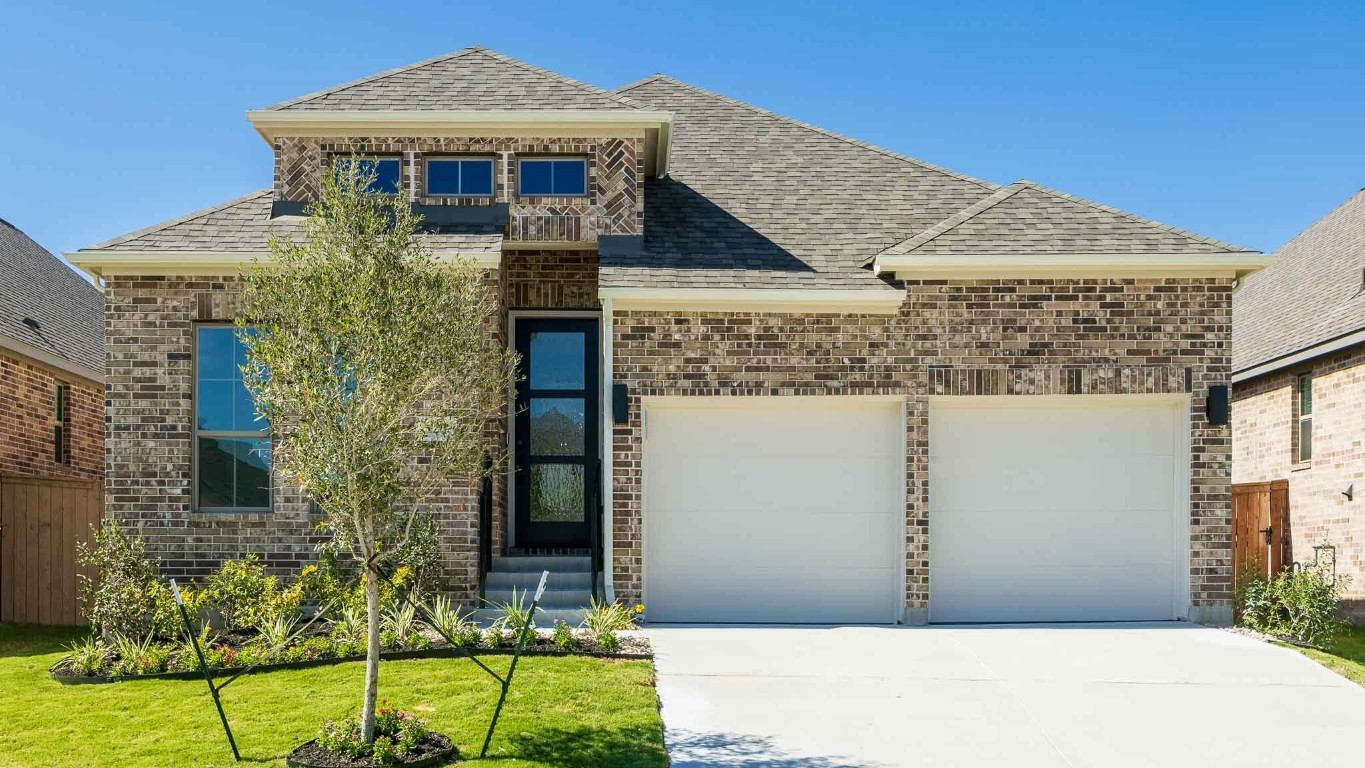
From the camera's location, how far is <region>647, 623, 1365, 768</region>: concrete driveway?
6.86 metres

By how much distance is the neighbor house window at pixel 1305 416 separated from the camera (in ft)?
46.8

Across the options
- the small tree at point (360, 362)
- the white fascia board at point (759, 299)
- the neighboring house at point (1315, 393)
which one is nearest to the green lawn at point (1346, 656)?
the neighboring house at point (1315, 393)

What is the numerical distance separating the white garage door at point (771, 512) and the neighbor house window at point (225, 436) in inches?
156

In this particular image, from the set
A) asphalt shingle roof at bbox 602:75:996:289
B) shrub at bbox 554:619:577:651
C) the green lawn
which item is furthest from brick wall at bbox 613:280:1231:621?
shrub at bbox 554:619:577:651

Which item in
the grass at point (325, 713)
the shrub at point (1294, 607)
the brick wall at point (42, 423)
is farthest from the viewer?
the brick wall at point (42, 423)

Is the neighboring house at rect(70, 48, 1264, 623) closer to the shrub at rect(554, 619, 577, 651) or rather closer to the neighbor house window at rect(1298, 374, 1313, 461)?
the shrub at rect(554, 619, 577, 651)

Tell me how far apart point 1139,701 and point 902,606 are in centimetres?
319

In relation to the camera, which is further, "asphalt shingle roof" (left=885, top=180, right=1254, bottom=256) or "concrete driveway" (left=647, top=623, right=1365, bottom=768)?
"asphalt shingle roof" (left=885, top=180, right=1254, bottom=256)

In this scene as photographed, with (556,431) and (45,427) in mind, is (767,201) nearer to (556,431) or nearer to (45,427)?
(556,431)

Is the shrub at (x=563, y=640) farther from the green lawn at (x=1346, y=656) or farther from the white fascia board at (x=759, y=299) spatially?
the green lawn at (x=1346, y=656)

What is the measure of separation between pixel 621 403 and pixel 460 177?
324 cm

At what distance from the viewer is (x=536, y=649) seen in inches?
352

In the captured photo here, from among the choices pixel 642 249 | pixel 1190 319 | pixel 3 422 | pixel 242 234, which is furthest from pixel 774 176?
pixel 3 422

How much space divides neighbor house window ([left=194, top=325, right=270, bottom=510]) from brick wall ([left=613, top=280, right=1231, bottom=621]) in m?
3.66
